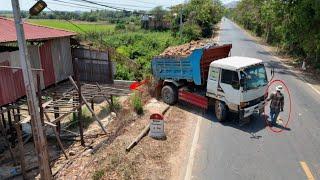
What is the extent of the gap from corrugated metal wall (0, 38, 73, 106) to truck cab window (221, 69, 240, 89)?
330 inches

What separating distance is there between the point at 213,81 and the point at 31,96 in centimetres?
788

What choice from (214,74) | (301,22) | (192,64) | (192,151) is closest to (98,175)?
(192,151)

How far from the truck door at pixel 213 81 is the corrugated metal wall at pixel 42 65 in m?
7.83

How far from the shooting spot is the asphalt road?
10.8 m

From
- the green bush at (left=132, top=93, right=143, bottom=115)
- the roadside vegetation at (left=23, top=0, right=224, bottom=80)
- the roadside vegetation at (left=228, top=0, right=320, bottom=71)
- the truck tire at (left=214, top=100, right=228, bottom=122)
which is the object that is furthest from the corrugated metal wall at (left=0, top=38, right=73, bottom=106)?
the roadside vegetation at (left=228, top=0, right=320, bottom=71)

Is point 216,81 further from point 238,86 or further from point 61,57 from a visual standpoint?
point 61,57

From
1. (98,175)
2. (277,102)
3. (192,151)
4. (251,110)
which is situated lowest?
(192,151)

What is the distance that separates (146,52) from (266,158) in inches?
956

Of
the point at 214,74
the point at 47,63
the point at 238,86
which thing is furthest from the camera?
the point at 47,63

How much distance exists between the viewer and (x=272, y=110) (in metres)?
14.5

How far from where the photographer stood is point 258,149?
1252cm

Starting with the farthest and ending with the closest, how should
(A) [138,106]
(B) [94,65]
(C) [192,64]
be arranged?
(B) [94,65] < (A) [138,106] < (C) [192,64]

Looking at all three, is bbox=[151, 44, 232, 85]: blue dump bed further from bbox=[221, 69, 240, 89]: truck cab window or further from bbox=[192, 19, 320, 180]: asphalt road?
bbox=[192, 19, 320, 180]: asphalt road

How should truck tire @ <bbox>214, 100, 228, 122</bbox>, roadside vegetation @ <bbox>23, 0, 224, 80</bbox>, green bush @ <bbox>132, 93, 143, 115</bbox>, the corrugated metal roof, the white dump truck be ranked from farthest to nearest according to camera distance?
roadside vegetation @ <bbox>23, 0, 224, 80</bbox>, green bush @ <bbox>132, 93, 143, 115</bbox>, truck tire @ <bbox>214, 100, 228, 122</bbox>, the white dump truck, the corrugated metal roof
